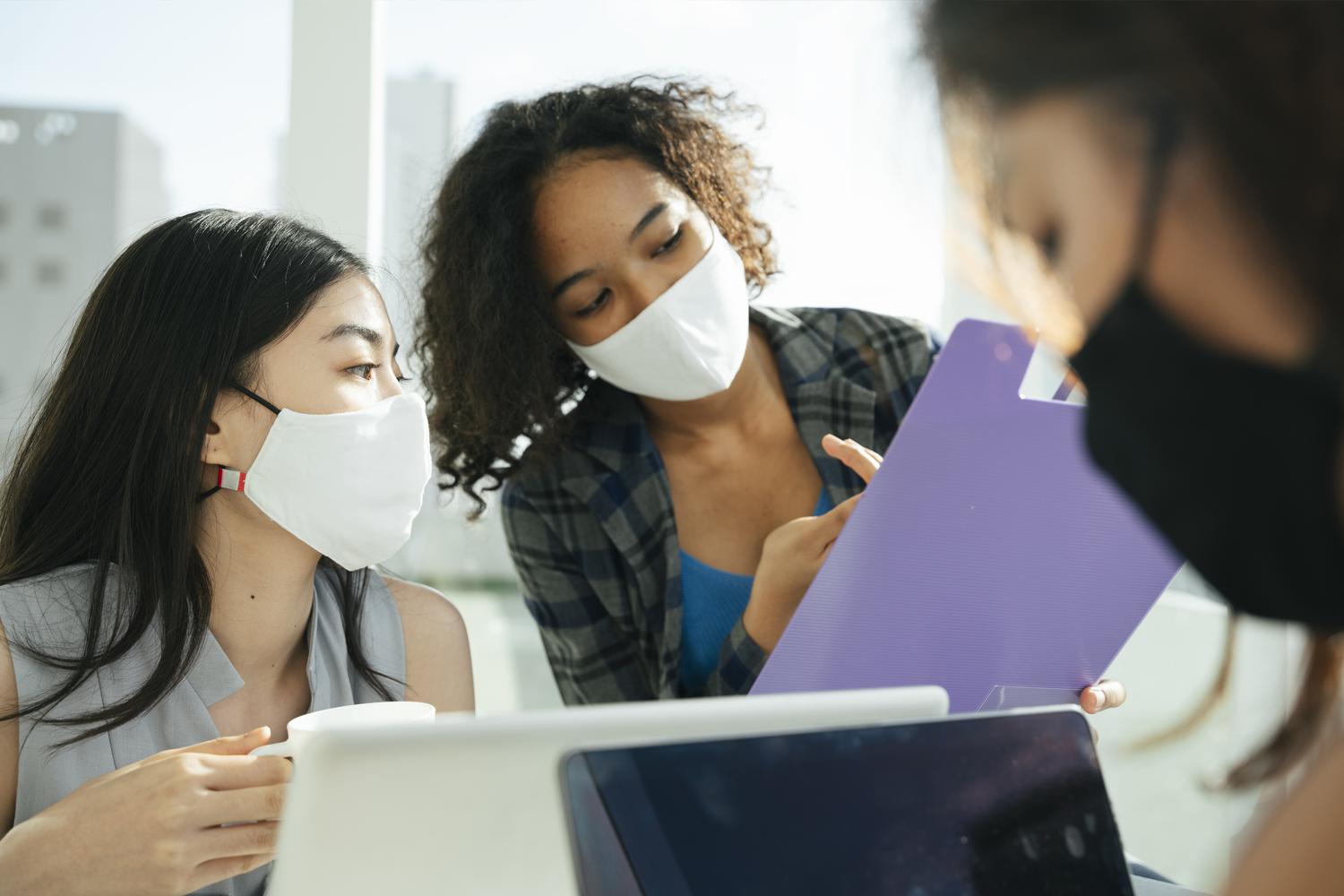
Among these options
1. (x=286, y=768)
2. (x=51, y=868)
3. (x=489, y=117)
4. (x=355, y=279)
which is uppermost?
(x=489, y=117)

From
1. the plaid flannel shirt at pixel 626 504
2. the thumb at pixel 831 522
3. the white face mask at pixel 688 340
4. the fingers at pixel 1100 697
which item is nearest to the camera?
the fingers at pixel 1100 697

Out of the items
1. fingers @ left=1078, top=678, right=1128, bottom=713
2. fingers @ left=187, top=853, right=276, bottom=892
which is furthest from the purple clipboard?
fingers @ left=187, top=853, right=276, bottom=892

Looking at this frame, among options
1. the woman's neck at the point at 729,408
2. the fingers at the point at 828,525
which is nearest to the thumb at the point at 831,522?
the fingers at the point at 828,525

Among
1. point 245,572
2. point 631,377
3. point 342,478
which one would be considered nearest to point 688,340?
point 631,377

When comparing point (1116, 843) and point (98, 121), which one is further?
point (98, 121)

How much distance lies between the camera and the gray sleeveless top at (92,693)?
1068 mm

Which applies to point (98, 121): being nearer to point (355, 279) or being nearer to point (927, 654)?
point (355, 279)

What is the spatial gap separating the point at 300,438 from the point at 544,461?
0.42 m

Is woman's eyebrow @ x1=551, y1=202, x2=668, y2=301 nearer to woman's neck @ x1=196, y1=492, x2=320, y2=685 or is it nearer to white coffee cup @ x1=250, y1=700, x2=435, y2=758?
woman's neck @ x1=196, y1=492, x2=320, y2=685

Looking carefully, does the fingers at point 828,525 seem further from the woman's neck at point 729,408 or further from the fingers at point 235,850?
the fingers at point 235,850

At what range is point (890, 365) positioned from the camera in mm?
1535

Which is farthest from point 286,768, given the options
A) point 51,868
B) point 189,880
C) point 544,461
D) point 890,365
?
point 890,365

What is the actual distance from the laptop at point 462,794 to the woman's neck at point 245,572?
734 millimetres

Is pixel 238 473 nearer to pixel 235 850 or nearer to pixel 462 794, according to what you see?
pixel 235 850
